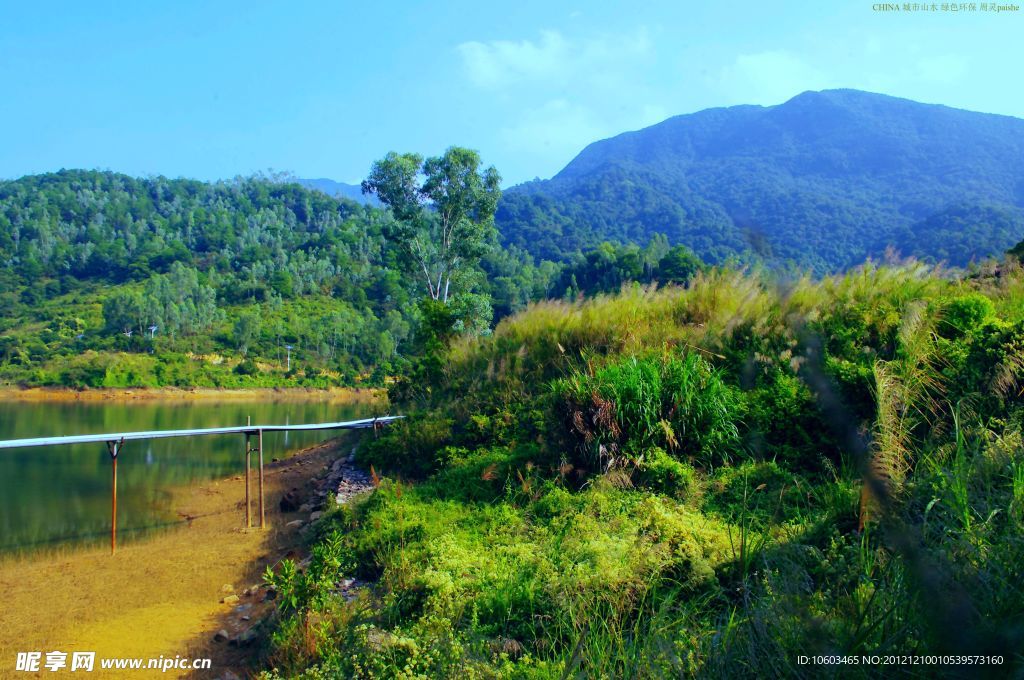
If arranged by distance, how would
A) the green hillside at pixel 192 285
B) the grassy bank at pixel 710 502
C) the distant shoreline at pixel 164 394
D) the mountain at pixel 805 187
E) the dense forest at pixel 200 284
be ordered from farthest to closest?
the green hillside at pixel 192 285
the dense forest at pixel 200 284
the distant shoreline at pixel 164 394
the mountain at pixel 805 187
the grassy bank at pixel 710 502

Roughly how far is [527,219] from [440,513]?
106331mm

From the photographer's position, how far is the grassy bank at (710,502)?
235 centimetres

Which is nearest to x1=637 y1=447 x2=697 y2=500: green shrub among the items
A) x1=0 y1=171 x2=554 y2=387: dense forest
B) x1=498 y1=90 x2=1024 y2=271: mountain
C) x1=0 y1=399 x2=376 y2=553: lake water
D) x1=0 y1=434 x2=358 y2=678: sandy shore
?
x1=498 y1=90 x2=1024 y2=271: mountain

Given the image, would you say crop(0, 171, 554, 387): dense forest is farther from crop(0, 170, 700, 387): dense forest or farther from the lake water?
the lake water

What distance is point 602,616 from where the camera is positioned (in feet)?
11.8

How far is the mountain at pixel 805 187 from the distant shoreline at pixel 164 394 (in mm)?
29744

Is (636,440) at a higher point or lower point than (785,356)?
lower

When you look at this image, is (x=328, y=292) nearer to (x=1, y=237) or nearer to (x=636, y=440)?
(x=1, y=237)

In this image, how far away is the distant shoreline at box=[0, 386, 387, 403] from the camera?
47094mm

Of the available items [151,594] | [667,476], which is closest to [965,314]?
[667,476]

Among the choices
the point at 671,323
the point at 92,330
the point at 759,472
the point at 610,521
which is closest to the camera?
the point at 610,521

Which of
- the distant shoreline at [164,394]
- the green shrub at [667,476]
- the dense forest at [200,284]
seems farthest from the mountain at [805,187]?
the distant shoreline at [164,394]

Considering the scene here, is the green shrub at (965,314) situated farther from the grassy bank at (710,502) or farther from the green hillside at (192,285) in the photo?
the green hillside at (192,285)

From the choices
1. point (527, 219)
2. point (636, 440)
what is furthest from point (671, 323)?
point (527, 219)
